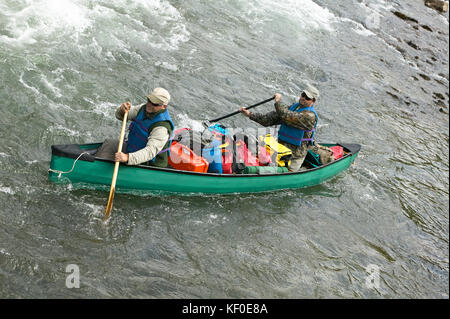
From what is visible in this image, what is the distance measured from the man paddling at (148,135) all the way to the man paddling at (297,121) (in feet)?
7.03

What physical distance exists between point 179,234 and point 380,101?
9.22m

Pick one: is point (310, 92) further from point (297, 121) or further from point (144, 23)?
point (144, 23)

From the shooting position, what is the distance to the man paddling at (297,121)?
7887 millimetres

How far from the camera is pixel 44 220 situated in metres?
6.07

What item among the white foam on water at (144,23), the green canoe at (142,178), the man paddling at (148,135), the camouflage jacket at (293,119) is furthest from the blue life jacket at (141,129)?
the white foam on water at (144,23)

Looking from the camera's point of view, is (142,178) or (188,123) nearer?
(142,178)

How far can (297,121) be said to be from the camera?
8016 millimetres

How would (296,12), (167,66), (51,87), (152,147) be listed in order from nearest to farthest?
(152,147)
(51,87)
(167,66)
(296,12)

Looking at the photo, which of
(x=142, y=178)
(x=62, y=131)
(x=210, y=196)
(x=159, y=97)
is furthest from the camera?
(x=62, y=131)

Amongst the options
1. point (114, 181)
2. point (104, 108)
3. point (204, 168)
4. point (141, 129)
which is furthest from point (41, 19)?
point (114, 181)

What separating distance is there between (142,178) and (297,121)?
2.92 m

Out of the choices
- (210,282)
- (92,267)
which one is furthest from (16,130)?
(210,282)

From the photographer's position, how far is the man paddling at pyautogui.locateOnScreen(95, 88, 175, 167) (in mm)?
6164

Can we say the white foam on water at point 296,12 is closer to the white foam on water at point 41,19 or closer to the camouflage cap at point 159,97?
the white foam on water at point 41,19
